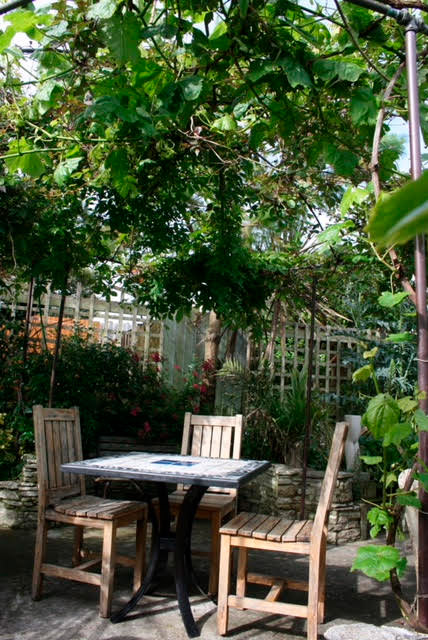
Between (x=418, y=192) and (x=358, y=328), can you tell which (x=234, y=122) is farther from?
(x=358, y=328)

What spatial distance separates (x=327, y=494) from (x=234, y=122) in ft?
6.20

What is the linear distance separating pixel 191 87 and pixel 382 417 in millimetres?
1375

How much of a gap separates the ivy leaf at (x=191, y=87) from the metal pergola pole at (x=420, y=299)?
724 mm

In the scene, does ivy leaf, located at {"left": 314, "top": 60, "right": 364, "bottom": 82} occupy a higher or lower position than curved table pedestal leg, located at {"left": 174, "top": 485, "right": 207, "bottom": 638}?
higher

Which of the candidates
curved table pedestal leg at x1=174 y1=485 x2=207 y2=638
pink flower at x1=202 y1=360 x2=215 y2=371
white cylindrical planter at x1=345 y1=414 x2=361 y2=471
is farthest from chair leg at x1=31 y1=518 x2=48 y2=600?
pink flower at x1=202 y1=360 x2=215 y2=371

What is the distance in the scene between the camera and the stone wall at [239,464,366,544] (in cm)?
452

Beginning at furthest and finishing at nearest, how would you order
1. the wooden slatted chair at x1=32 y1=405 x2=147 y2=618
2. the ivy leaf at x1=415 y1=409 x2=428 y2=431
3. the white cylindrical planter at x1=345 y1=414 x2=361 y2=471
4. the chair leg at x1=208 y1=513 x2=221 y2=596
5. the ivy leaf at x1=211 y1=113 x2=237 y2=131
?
the white cylindrical planter at x1=345 y1=414 x2=361 y2=471 → the chair leg at x1=208 y1=513 x2=221 y2=596 → the ivy leaf at x1=211 y1=113 x2=237 y2=131 → the wooden slatted chair at x1=32 y1=405 x2=147 y2=618 → the ivy leaf at x1=415 y1=409 x2=428 y2=431

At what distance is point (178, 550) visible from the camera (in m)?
2.79

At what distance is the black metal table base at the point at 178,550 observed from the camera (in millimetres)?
2639

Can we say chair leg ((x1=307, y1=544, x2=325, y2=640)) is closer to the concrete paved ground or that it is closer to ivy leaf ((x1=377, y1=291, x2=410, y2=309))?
the concrete paved ground

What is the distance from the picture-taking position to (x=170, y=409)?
555 cm

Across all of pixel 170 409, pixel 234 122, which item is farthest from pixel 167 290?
pixel 234 122

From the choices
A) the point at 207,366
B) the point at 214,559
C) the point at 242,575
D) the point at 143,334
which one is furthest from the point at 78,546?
the point at 143,334

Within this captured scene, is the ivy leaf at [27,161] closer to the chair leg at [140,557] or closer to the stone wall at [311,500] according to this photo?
the chair leg at [140,557]
